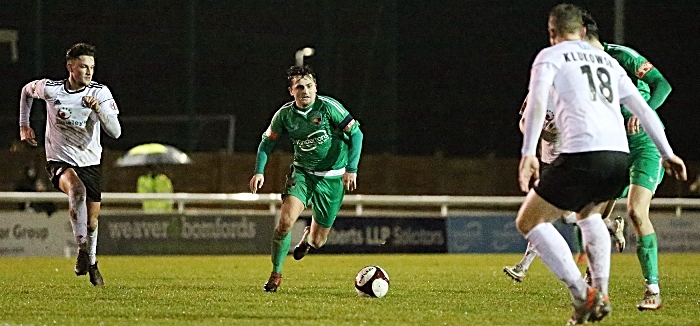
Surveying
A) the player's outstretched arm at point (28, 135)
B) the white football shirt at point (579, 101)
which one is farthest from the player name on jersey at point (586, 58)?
the player's outstretched arm at point (28, 135)

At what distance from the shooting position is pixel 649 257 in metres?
8.52

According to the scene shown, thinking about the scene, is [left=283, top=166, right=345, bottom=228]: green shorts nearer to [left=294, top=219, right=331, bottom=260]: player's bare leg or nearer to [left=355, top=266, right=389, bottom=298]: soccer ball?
[left=294, top=219, right=331, bottom=260]: player's bare leg

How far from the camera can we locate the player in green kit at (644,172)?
27.9 feet

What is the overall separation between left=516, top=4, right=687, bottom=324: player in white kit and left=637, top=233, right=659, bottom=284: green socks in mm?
1569

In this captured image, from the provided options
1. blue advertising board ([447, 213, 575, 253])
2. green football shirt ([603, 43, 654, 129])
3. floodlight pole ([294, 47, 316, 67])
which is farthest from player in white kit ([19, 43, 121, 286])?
floodlight pole ([294, 47, 316, 67])

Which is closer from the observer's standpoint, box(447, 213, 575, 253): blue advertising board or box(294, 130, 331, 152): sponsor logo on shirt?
box(294, 130, 331, 152): sponsor logo on shirt

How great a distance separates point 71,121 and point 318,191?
7.57 feet

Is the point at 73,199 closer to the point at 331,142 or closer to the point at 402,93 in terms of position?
the point at 331,142

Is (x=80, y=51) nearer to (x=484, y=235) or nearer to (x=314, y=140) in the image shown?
(x=314, y=140)

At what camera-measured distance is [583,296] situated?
6730 mm

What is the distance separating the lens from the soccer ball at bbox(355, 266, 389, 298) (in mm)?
9383

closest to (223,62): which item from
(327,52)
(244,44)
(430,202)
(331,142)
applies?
(244,44)

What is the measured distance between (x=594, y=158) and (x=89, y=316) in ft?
11.3

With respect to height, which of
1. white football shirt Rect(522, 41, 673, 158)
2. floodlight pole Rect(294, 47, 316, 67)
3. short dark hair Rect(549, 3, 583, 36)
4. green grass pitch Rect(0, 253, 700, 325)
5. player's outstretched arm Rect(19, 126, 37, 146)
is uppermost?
short dark hair Rect(549, 3, 583, 36)
